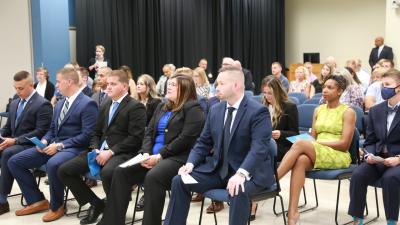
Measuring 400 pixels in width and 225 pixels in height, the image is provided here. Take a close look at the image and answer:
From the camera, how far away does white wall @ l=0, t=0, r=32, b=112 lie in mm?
9039

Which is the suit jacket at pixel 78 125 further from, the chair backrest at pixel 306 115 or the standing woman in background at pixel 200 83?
the standing woman in background at pixel 200 83

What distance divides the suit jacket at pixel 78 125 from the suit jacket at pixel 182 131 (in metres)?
0.75

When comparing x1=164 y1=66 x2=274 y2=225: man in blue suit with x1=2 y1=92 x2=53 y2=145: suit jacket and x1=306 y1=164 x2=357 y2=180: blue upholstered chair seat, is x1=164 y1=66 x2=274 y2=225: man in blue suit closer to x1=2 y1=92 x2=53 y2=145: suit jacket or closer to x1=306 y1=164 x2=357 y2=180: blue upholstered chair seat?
x1=306 y1=164 x2=357 y2=180: blue upholstered chair seat

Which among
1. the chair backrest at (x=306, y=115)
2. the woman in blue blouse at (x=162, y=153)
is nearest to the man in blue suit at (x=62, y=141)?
the woman in blue blouse at (x=162, y=153)

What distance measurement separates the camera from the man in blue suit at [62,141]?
4410 mm

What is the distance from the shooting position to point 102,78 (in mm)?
5703

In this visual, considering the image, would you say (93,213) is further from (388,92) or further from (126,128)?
(388,92)

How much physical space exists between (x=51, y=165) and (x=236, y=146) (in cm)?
180

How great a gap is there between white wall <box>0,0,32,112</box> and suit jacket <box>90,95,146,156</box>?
5650mm

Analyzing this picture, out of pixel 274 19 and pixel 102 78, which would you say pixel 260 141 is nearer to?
pixel 102 78

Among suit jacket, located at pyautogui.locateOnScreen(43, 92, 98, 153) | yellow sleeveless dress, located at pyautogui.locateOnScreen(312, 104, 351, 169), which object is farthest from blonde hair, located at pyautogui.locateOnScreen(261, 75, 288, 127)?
suit jacket, located at pyautogui.locateOnScreen(43, 92, 98, 153)

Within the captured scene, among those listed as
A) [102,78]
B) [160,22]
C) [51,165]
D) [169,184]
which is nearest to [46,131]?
[51,165]

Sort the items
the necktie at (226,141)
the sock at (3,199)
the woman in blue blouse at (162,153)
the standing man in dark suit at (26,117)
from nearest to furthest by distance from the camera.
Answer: the necktie at (226,141)
the woman in blue blouse at (162,153)
the sock at (3,199)
the standing man in dark suit at (26,117)

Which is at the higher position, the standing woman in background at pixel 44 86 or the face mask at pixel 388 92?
the face mask at pixel 388 92
